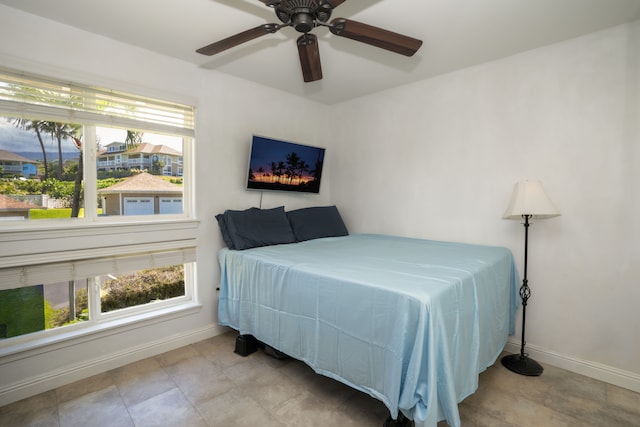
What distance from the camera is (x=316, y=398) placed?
6.32ft

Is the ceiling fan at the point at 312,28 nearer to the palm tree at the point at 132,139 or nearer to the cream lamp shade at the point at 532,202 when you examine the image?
the palm tree at the point at 132,139

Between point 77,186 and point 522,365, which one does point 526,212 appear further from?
point 77,186

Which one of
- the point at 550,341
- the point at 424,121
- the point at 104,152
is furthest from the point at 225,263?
the point at 550,341

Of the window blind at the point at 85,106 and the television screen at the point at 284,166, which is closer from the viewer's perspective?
the window blind at the point at 85,106

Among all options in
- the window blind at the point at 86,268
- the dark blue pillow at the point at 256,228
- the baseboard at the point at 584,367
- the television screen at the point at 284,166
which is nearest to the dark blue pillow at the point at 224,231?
the dark blue pillow at the point at 256,228

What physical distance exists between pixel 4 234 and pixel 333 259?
6.71ft

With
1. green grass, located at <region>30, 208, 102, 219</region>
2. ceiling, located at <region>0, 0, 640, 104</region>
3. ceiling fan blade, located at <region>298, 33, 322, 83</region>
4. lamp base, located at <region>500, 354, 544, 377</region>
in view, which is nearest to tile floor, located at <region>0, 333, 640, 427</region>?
lamp base, located at <region>500, 354, 544, 377</region>

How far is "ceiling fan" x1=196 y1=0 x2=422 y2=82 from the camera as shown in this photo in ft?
4.79

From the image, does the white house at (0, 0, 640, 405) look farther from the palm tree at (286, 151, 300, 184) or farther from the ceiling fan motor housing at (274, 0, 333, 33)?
the ceiling fan motor housing at (274, 0, 333, 33)

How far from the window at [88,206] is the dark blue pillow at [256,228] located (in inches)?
14.2

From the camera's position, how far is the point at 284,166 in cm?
330

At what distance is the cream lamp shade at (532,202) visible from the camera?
6.95ft

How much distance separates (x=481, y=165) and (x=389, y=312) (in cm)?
187

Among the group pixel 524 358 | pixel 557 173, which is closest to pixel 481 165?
pixel 557 173
